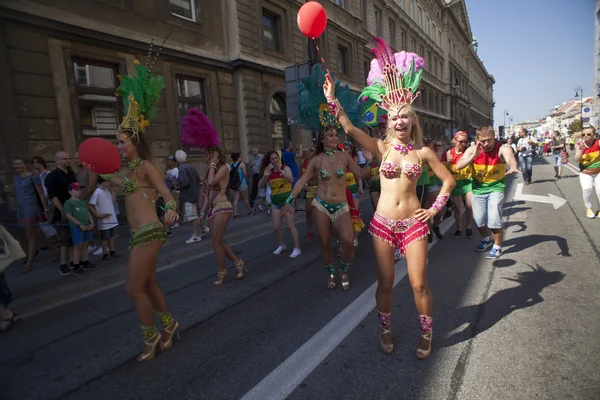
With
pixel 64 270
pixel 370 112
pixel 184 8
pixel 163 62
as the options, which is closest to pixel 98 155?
pixel 64 270

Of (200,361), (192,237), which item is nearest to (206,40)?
(192,237)

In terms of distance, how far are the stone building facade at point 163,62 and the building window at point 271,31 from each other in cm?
5

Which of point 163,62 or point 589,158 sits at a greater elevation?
point 163,62

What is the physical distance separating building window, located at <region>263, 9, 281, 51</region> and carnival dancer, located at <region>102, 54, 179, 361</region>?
1344cm

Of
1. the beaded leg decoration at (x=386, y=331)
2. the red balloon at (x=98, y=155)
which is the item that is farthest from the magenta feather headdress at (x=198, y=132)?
the beaded leg decoration at (x=386, y=331)

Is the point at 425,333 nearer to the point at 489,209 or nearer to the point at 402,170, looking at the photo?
the point at 402,170

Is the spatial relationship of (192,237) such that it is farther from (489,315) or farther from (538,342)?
(538,342)

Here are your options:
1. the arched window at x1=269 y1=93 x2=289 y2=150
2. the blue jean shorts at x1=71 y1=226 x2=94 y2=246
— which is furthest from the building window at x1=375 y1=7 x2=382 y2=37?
the blue jean shorts at x1=71 y1=226 x2=94 y2=246

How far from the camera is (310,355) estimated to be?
2910 millimetres

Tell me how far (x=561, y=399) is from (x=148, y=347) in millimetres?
3143

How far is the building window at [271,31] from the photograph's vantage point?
15659 millimetres

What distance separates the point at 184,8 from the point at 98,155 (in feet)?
38.1

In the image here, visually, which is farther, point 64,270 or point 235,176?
point 235,176

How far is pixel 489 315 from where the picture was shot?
3.41 m
